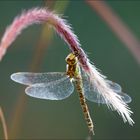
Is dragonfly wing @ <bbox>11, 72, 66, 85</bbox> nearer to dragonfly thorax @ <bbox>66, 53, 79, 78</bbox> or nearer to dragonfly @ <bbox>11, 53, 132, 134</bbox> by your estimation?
dragonfly @ <bbox>11, 53, 132, 134</bbox>

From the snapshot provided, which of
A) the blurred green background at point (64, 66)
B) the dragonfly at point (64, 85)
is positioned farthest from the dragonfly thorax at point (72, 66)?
the blurred green background at point (64, 66)

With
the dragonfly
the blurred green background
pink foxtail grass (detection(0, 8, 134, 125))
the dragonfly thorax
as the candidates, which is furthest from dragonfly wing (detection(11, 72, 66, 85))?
the blurred green background

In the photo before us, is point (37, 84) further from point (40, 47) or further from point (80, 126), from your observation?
point (80, 126)

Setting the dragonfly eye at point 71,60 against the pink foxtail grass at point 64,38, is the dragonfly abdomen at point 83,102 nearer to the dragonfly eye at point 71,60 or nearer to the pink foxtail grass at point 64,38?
the dragonfly eye at point 71,60

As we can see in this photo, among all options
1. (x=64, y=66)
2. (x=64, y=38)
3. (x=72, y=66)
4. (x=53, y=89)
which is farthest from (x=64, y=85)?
(x=64, y=66)

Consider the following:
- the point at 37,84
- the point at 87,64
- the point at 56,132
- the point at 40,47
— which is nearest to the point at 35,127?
the point at 56,132

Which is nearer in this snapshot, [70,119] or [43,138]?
[43,138]
